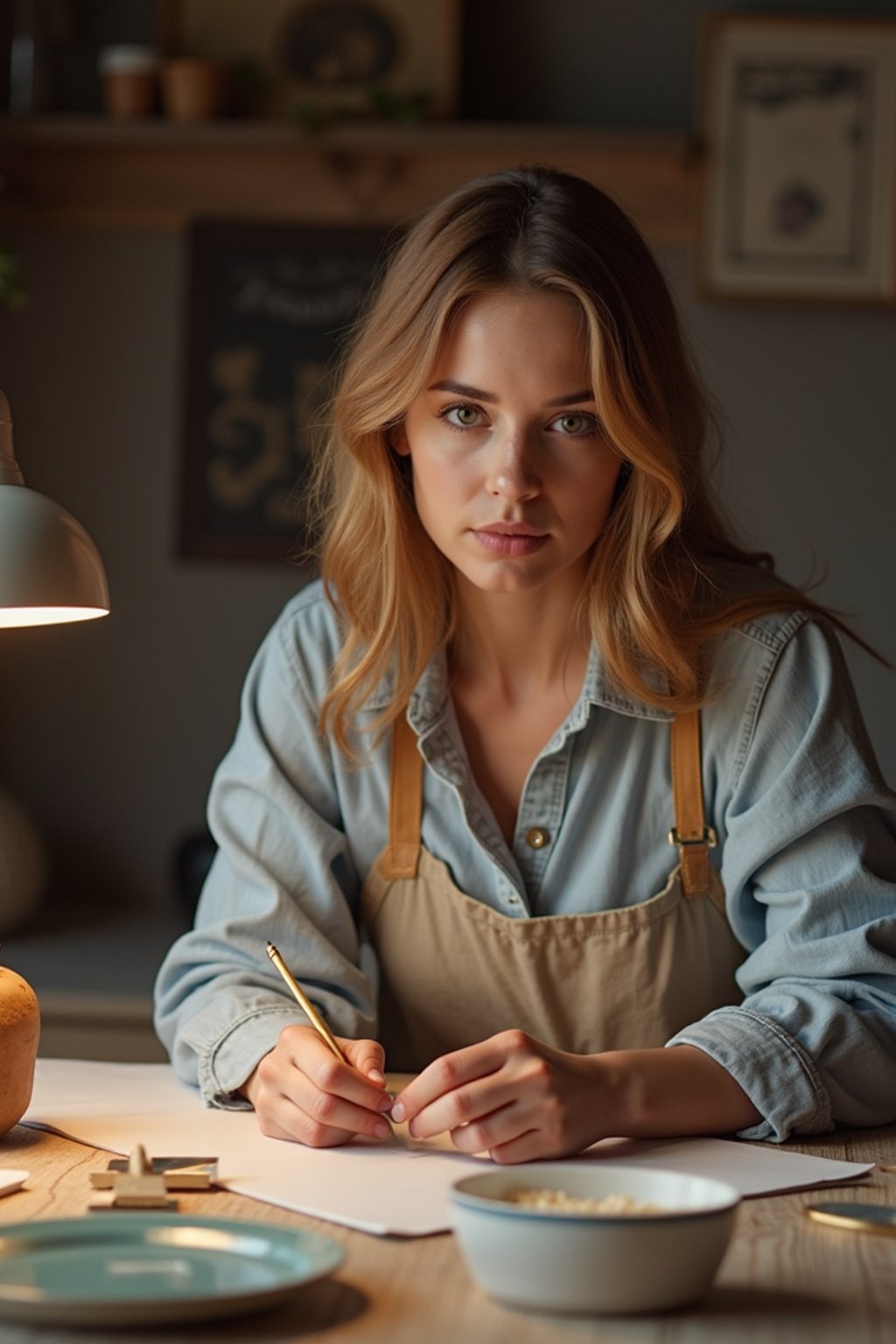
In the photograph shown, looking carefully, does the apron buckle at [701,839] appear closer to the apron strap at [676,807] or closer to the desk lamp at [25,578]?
the apron strap at [676,807]

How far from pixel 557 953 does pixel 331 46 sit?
6.86 feet

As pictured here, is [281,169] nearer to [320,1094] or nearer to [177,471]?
[177,471]

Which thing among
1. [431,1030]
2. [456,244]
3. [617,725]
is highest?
[456,244]

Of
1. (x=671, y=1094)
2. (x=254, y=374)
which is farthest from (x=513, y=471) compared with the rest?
(x=254, y=374)

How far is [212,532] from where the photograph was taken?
10.4ft

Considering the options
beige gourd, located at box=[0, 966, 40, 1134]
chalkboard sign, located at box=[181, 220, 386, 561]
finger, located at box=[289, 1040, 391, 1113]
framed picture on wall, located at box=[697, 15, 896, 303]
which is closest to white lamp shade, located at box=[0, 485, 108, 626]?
beige gourd, located at box=[0, 966, 40, 1134]

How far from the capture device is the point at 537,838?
1.60 meters

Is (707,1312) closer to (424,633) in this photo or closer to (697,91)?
(424,633)

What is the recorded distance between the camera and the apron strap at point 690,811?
5.11 feet

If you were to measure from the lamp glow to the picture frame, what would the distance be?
198 cm

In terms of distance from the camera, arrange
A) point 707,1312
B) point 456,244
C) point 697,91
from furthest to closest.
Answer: point 697,91 → point 456,244 → point 707,1312

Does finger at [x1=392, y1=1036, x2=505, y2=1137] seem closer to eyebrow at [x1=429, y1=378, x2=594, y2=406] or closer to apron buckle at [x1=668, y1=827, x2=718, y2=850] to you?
apron buckle at [x1=668, y1=827, x2=718, y2=850]

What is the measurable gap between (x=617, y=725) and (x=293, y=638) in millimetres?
333

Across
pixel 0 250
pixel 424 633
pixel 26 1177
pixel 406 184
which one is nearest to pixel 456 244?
pixel 424 633
